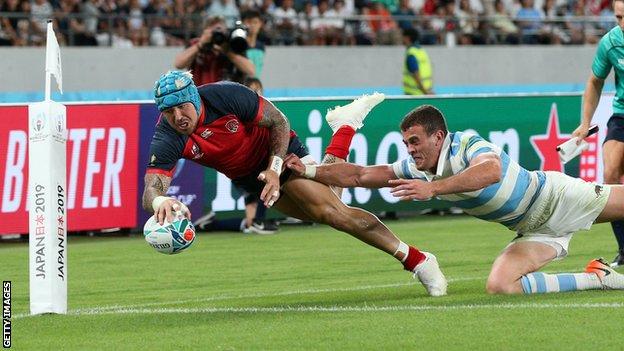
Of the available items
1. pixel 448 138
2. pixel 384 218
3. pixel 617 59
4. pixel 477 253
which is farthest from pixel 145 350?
pixel 384 218

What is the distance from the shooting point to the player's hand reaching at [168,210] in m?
9.50

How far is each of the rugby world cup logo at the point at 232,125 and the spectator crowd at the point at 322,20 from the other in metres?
11.8

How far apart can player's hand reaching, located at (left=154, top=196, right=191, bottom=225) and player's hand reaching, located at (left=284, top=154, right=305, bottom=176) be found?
128cm

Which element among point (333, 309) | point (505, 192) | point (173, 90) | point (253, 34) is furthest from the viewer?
point (253, 34)

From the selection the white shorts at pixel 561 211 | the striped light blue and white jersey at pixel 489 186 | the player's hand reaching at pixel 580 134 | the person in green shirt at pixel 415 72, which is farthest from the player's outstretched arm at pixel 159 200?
the person in green shirt at pixel 415 72

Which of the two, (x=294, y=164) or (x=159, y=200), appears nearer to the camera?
(x=159, y=200)

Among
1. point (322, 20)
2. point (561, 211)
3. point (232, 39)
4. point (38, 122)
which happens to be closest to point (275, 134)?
point (38, 122)

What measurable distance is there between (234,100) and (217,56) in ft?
19.2

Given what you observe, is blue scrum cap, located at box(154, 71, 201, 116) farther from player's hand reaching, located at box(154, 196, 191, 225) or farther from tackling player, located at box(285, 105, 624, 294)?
tackling player, located at box(285, 105, 624, 294)

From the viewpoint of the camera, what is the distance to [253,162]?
10.9 metres

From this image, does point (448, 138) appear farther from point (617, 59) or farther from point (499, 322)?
point (617, 59)

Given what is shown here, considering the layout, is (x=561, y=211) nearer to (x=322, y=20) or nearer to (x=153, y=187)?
(x=153, y=187)

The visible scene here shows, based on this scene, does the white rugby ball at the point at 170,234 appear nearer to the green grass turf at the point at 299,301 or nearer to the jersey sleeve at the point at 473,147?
the green grass turf at the point at 299,301

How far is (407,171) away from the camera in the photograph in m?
10.4
